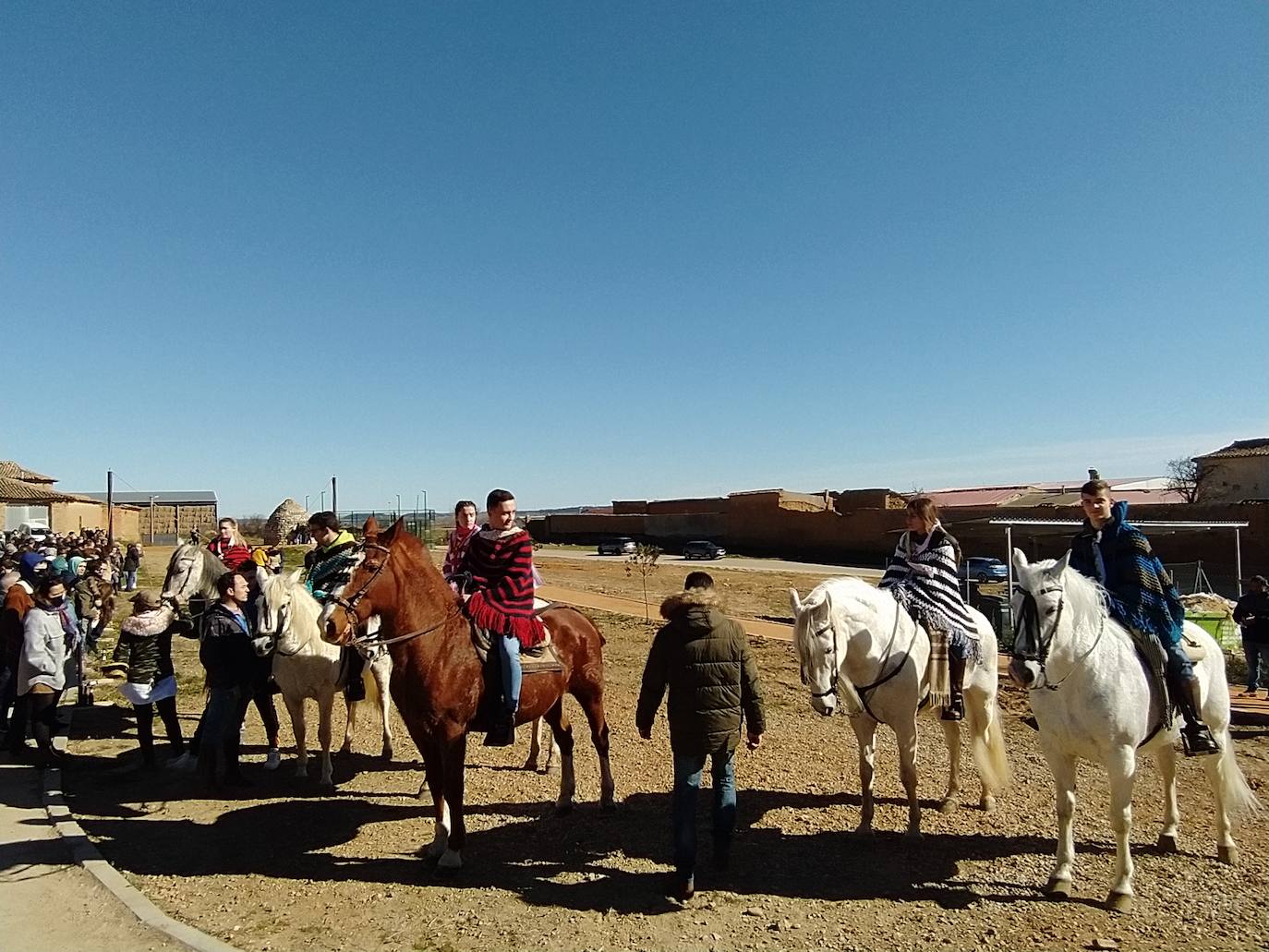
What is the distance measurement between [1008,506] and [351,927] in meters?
36.7

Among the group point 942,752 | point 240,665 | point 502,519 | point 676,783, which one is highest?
point 502,519

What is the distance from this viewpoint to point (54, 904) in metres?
4.42

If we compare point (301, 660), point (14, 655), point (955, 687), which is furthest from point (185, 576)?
point (955, 687)

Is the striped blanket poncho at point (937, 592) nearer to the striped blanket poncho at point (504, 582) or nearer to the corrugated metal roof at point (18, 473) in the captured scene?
the striped blanket poncho at point (504, 582)

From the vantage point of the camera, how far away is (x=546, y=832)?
18.5 feet

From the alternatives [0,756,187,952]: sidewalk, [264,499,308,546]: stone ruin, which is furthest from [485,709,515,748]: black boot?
[264,499,308,546]: stone ruin

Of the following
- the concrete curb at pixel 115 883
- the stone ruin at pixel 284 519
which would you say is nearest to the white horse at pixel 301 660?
the concrete curb at pixel 115 883

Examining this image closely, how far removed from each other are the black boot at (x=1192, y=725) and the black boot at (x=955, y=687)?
131 cm

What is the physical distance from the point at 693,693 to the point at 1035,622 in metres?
2.04

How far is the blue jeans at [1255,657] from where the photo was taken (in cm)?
1021

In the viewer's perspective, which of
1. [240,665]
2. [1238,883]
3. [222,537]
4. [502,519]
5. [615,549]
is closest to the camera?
[1238,883]

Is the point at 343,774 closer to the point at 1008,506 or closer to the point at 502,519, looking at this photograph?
the point at 502,519

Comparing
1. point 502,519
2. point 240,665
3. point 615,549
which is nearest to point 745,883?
point 502,519

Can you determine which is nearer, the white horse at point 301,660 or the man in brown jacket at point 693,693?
the man in brown jacket at point 693,693
